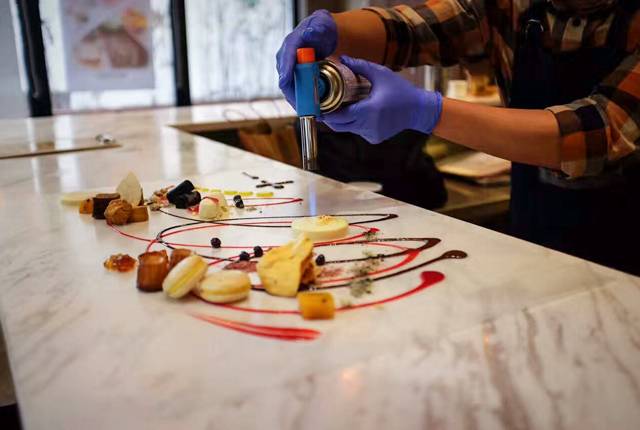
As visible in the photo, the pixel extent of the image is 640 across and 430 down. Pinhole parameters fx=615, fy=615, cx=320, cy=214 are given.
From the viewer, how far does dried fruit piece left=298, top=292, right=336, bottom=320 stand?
746mm

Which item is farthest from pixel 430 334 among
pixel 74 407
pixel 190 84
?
pixel 190 84

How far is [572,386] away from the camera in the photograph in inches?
24.1

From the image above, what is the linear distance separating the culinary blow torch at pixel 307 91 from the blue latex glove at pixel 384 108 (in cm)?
7

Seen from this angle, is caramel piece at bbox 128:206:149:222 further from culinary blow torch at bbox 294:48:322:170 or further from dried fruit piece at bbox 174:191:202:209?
culinary blow torch at bbox 294:48:322:170

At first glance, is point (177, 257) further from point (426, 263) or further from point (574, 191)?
point (574, 191)

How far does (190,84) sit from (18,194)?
146 inches

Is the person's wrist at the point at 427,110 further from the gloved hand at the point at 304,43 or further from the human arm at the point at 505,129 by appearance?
the gloved hand at the point at 304,43

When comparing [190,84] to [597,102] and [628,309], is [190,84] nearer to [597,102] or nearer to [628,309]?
[597,102]

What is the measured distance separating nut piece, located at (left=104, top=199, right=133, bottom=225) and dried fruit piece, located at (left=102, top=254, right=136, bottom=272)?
0.23 meters

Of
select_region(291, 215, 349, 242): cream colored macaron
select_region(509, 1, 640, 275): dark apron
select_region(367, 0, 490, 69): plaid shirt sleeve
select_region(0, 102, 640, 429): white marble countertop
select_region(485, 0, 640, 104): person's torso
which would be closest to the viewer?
select_region(0, 102, 640, 429): white marble countertop

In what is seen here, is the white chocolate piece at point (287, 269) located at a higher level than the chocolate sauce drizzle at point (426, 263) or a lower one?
higher

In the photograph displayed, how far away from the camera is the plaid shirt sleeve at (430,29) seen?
166 centimetres

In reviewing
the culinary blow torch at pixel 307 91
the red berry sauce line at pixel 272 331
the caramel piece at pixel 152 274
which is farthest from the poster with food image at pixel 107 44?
the red berry sauce line at pixel 272 331

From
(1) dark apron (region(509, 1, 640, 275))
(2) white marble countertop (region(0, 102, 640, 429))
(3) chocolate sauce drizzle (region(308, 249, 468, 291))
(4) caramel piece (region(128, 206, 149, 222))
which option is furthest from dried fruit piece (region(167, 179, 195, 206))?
(1) dark apron (region(509, 1, 640, 275))
